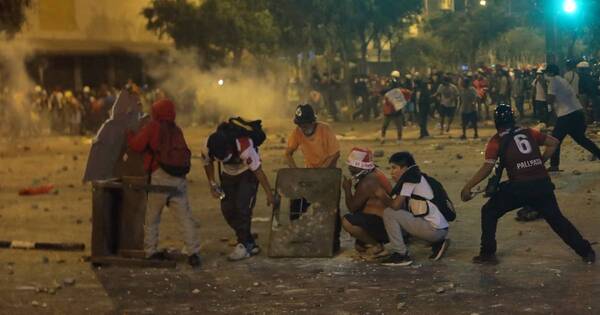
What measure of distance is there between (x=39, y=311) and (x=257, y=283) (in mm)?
1705

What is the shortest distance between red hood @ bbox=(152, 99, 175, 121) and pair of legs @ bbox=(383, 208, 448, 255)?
2.04m

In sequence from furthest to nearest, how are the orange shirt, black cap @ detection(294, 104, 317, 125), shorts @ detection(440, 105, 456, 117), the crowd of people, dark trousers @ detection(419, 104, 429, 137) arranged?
shorts @ detection(440, 105, 456, 117) → dark trousers @ detection(419, 104, 429, 137) → the crowd of people → the orange shirt → black cap @ detection(294, 104, 317, 125)

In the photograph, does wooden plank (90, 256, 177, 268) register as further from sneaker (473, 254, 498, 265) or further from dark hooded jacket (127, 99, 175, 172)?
sneaker (473, 254, 498, 265)

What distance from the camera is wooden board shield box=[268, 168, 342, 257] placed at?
884 centimetres

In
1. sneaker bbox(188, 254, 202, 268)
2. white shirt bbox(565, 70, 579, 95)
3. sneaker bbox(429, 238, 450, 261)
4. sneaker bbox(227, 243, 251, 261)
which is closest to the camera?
sneaker bbox(429, 238, 450, 261)

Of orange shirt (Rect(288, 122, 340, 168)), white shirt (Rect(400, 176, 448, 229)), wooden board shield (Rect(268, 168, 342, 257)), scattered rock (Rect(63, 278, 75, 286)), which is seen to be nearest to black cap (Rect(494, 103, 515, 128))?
white shirt (Rect(400, 176, 448, 229))

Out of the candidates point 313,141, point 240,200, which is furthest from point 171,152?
point 313,141

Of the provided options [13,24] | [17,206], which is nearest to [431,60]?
[13,24]

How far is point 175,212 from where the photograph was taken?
8727 mm

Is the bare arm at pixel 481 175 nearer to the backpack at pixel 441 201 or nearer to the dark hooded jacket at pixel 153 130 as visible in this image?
the backpack at pixel 441 201

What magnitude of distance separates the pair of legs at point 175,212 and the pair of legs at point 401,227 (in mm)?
1697

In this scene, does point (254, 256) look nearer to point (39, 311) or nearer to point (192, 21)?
point (39, 311)

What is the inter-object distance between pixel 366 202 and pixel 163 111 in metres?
1.93

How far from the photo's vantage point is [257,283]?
25.9 ft
